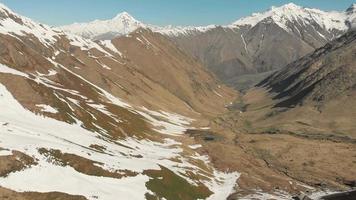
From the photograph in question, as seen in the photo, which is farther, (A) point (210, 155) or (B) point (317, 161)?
(B) point (317, 161)

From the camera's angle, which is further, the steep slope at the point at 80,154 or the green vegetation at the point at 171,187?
the green vegetation at the point at 171,187

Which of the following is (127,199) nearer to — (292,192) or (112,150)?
(112,150)

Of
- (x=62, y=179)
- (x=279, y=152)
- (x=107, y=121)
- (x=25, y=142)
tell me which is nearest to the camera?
(x=62, y=179)

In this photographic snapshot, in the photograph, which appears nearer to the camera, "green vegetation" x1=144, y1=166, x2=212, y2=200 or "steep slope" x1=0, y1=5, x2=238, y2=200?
"steep slope" x1=0, y1=5, x2=238, y2=200

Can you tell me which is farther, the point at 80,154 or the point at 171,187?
the point at 171,187

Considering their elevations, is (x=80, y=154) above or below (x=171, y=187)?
below

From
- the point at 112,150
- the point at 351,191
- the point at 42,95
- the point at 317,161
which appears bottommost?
the point at 112,150

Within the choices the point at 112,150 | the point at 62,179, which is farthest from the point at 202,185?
the point at 62,179

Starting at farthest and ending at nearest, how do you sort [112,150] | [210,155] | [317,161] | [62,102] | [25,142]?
[317,161] < [210,155] < [62,102] < [112,150] < [25,142]

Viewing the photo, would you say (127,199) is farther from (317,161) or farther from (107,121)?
(317,161)

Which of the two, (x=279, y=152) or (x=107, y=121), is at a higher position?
(x=279, y=152)
